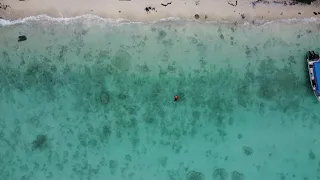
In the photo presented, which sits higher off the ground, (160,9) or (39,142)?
(160,9)

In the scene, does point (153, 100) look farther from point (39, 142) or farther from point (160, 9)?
point (39, 142)

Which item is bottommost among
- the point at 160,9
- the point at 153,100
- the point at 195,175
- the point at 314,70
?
the point at 195,175

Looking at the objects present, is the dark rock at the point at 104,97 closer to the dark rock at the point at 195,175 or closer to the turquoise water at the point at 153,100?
the turquoise water at the point at 153,100

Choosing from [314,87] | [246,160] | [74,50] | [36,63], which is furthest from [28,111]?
[314,87]

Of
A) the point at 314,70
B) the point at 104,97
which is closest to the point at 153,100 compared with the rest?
the point at 104,97

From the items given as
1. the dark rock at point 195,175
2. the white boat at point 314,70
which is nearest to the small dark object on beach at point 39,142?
the dark rock at point 195,175

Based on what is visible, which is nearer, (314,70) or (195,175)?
(314,70)

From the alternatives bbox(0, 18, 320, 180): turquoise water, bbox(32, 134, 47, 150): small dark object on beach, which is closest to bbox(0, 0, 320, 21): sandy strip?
bbox(0, 18, 320, 180): turquoise water
